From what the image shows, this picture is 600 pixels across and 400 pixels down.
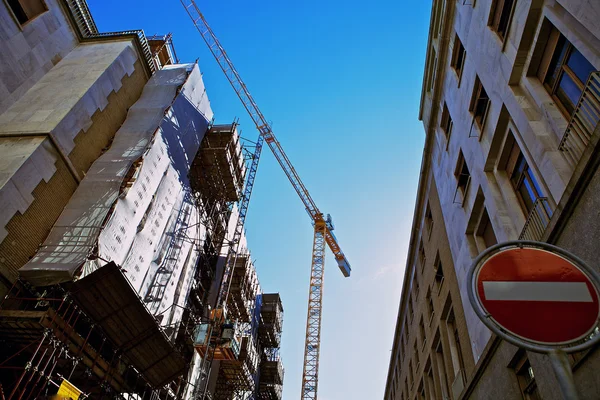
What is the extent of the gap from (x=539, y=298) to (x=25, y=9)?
94.1 feet

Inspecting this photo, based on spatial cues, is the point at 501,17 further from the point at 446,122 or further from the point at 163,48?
the point at 163,48

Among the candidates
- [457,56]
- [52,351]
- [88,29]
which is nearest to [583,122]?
[457,56]

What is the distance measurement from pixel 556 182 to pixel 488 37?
6.07 metres

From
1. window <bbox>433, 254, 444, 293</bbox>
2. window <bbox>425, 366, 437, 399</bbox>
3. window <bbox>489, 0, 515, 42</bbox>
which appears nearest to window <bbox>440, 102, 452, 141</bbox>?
window <bbox>489, 0, 515, 42</bbox>

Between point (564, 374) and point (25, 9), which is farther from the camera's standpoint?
point (25, 9)

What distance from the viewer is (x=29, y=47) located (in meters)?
22.9

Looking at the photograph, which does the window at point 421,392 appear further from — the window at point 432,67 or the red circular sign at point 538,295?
the red circular sign at point 538,295

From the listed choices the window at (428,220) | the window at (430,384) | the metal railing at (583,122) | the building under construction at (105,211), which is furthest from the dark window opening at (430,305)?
the building under construction at (105,211)

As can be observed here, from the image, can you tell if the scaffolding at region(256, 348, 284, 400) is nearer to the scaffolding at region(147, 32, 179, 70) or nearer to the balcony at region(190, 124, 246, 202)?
the balcony at region(190, 124, 246, 202)

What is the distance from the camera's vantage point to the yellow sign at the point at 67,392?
46.6 feet

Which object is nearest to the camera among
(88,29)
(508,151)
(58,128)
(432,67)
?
(508,151)

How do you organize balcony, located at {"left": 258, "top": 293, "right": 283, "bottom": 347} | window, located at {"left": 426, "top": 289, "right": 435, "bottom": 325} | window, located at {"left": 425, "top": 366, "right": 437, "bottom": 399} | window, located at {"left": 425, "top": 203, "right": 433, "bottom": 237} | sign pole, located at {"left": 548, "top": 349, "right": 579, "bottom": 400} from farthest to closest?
balcony, located at {"left": 258, "top": 293, "right": 283, "bottom": 347} → window, located at {"left": 425, "top": 203, "right": 433, "bottom": 237} → window, located at {"left": 426, "top": 289, "right": 435, "bottom": 325} → window, located at {"left": 425, "top": 366, "right": 437, "bottom": 399} → sign pole, located at {"left": 548, "top": 349, "right": 579, "bottom": 400}

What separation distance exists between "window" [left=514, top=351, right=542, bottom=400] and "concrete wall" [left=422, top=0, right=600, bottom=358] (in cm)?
177

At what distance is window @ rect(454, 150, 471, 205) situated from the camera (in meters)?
15.2
